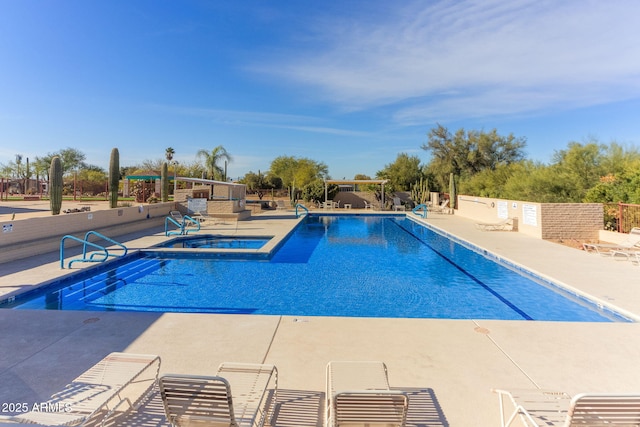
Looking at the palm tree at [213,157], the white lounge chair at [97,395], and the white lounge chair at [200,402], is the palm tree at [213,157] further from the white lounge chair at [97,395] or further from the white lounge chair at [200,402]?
the white lounge chair at [200,402]

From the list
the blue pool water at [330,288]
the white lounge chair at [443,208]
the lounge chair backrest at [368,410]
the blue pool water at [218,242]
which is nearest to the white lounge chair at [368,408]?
the lounge chair backrest at [368,410]

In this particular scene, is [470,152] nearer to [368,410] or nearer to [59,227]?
[59,227]

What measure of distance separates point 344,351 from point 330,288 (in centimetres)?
333

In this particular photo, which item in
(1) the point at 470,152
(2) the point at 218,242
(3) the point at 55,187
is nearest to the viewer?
(3) the point at 55,187

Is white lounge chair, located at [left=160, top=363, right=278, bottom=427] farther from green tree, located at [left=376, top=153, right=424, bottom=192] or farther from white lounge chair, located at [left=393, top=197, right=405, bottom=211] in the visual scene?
green tree, located at [left=376, top=153, right=424, bottom=192]

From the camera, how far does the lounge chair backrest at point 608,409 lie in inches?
70.7

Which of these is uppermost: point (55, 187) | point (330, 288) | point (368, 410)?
point (55, 187)

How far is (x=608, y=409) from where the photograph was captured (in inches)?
71.9

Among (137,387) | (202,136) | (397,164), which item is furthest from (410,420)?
(202,136)

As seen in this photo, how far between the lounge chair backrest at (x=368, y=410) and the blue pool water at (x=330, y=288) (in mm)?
3430

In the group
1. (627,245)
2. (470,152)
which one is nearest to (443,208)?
(470,152)

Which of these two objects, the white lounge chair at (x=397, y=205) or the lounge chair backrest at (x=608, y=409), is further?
the white lounge chair at (x=397, y=205)

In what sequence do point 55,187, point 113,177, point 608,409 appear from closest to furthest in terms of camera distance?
point 608,409 → point 55,187 → point 113,177

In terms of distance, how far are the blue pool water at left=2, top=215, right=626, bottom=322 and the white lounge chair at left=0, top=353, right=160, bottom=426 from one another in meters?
2.74
